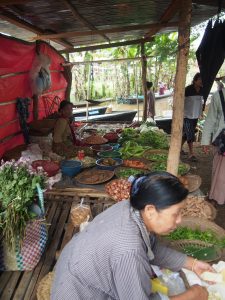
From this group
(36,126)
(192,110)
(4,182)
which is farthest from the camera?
(192,110)

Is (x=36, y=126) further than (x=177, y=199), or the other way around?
(x=36, y=126)

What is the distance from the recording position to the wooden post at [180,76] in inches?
117

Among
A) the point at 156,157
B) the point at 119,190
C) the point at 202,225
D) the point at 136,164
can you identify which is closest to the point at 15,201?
the point at 119,190

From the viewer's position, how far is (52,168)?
4043mm

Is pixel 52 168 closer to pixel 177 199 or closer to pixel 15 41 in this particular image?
pixel 15 41

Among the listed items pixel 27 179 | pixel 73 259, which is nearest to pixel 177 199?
pixel 73 259

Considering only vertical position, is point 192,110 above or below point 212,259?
above

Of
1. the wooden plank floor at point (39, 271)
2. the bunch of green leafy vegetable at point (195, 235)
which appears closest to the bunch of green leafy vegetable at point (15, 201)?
the wooden plank floor at point (39, 271)

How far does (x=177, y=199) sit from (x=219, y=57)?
3152 millimetres

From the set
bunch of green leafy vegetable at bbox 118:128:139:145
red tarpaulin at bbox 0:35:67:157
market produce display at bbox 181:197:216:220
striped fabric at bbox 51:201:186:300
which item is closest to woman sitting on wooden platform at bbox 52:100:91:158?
red tarpaulin at bbox 0:35:67:157

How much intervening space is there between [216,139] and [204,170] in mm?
2560

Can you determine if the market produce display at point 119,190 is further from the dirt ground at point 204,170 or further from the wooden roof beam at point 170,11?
the wooden roof beam at point 170,11

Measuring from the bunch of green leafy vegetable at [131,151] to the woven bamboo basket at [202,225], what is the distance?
222cm

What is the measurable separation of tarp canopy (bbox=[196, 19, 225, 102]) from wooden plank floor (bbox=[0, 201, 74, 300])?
2563 millimetres
